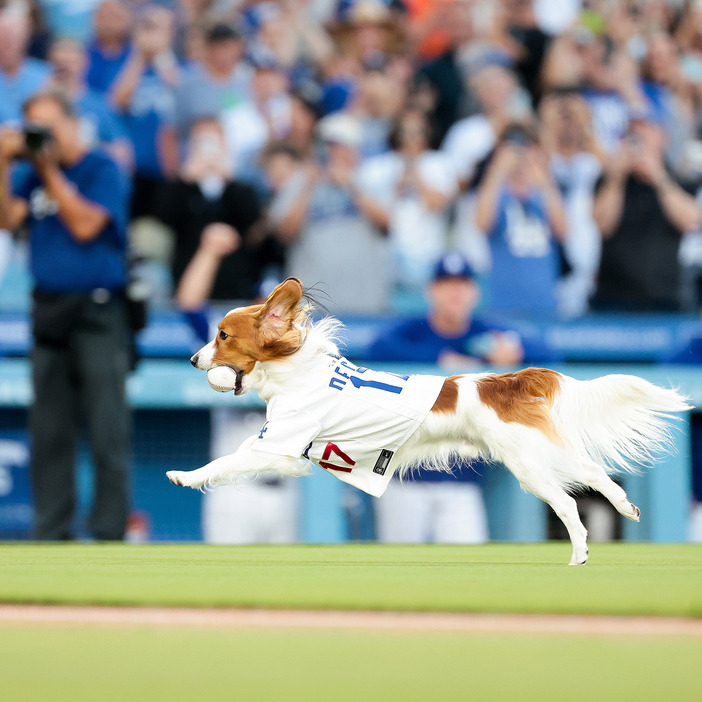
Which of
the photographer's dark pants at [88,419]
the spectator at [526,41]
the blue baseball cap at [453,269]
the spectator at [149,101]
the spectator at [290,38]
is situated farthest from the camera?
the spectator at [526,41]

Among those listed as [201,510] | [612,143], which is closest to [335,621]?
[201,510]

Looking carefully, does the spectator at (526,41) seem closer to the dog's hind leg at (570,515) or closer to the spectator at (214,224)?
the spectator at (214,224)

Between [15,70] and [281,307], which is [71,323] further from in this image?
[15,70]

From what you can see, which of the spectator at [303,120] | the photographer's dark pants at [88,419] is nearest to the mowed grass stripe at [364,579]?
the photographer's dark pants at [88,419]

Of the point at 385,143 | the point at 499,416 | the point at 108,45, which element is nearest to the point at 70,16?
the point at 108,45

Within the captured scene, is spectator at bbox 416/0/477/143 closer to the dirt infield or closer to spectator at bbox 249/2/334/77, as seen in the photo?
spectator at bbox 249/2/334/77

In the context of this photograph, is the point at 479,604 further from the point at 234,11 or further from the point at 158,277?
the point at 234,11
